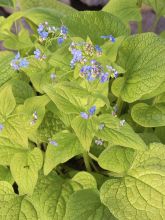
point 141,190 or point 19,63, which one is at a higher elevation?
point 19,63

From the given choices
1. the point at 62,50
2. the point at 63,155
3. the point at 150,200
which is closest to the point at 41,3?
the point at 62,50

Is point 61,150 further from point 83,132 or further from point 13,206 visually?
point 13,206

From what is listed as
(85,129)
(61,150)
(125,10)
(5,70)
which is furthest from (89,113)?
(125,10)

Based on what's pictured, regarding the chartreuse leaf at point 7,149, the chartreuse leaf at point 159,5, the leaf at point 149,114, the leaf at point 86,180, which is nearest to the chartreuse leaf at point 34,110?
the chartreuse leaf at point 7,149

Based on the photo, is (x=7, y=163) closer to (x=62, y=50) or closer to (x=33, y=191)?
(x=33, y=191)

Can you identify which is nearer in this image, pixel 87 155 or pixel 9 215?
pixel 9 215

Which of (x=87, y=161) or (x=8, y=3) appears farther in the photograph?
(x=8, y=3)

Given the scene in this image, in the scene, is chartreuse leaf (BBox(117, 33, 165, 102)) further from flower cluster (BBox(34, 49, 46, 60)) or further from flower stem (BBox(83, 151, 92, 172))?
flower cluster (BBox(34, 49, 46, 60))
